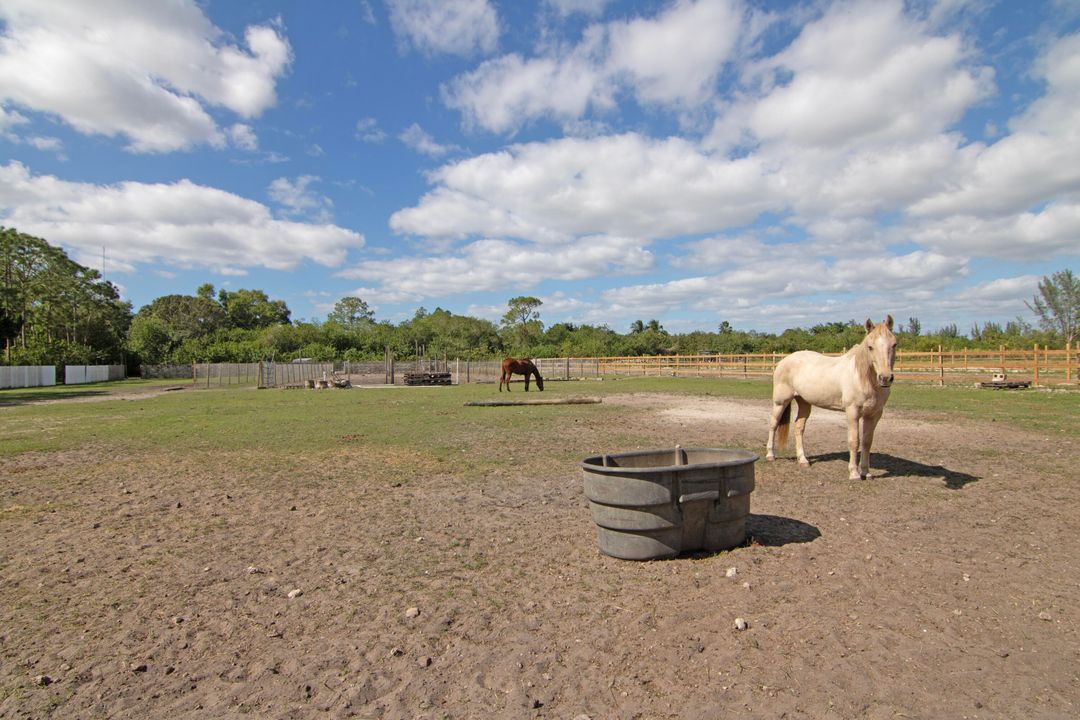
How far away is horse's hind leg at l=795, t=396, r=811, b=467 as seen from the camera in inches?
347

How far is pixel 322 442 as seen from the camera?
1200 centimetres

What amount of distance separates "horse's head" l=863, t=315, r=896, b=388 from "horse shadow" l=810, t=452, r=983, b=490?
153 centimetres

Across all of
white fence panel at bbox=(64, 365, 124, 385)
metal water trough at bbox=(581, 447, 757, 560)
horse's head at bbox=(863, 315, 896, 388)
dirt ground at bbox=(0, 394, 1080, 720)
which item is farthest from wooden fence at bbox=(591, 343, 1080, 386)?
white fence panel at bbox=(64, 365, 124, 385)

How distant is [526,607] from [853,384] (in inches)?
246

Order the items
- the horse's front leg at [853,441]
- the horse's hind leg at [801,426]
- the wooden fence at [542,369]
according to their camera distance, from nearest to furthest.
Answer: the horse's front leg at [853,441]
the horse's hind leg at [801,426]
the wooden fence at [542,369]

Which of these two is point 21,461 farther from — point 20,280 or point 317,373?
point 20,280

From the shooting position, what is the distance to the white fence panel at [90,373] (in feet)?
161

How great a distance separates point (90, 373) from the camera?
52094 millimetres

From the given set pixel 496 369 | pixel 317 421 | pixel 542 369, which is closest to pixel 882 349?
pixel 317 421

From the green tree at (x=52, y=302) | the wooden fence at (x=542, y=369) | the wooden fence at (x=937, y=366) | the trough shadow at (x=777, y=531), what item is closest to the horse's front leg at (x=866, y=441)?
the trough shadow at (x=777, y=531)

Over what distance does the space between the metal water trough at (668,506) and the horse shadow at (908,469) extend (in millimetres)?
4349

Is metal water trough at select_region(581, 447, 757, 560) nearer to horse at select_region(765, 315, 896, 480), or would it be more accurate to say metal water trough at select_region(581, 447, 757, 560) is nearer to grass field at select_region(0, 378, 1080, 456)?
horse at select_region(765, 315, 896, 480)

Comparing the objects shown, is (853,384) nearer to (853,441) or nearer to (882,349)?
(882,349)

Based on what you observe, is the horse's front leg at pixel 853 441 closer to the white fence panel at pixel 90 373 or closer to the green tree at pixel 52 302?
the white fence panel at pixel 90 373
